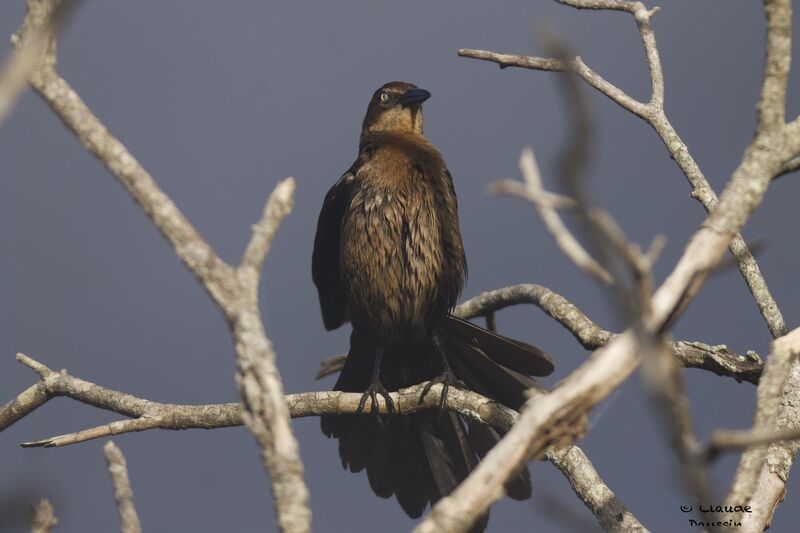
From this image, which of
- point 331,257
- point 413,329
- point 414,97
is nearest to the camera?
point 413,329

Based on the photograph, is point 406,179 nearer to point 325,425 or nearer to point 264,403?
point 325,425

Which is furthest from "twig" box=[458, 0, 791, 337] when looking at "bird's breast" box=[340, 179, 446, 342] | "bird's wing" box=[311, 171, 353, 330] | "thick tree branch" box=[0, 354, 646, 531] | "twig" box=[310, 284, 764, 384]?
"bird's wing" box=[311, 171, 353, 330]

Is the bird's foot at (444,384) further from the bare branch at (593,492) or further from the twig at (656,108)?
the twig at (656,108)

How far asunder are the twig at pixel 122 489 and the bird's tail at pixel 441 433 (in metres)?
2.45

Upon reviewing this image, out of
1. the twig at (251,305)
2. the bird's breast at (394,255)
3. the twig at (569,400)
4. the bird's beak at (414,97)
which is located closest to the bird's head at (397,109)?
the bird's beak at (414,97)

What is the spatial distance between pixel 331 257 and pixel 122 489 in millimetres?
3146

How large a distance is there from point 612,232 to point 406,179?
3.35 m

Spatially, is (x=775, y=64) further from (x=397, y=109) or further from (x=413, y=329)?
(x=397, y=109)

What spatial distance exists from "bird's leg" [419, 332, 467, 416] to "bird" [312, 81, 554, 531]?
13 mm

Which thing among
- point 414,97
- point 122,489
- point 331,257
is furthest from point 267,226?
point 414,97

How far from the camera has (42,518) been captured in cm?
175

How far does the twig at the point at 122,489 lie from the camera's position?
Result: 1.88 meters

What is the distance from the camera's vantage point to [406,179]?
4.58 metres

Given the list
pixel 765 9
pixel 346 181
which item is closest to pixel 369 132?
pixel 346 181
